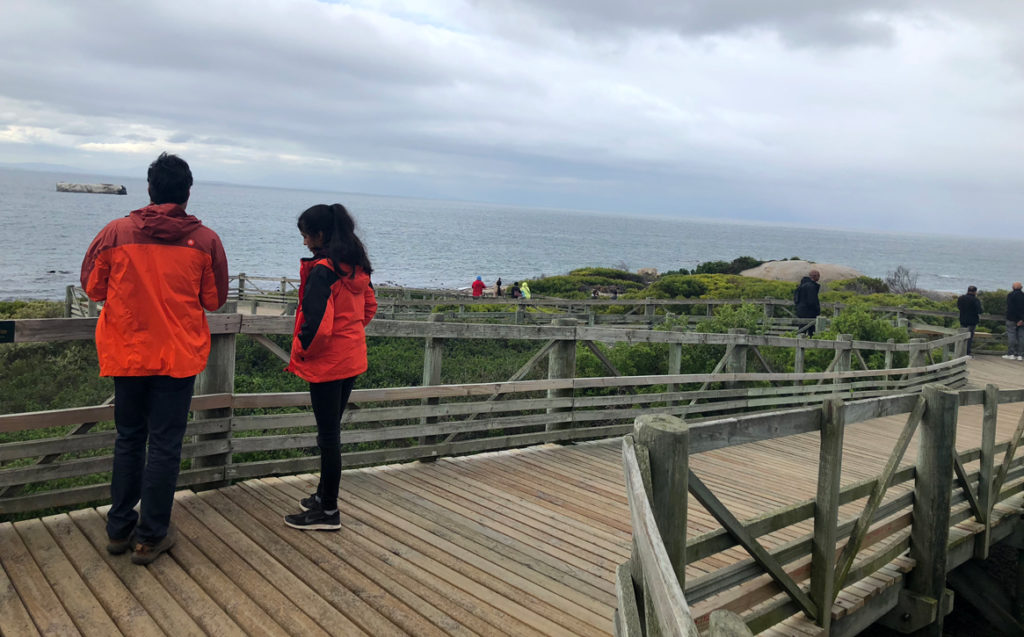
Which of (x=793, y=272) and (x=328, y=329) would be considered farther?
(x=793, y=272)

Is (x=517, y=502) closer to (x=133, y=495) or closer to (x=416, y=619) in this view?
(x=416, y=619)

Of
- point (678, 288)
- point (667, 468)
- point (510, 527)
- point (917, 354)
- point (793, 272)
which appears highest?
point (793, 272)

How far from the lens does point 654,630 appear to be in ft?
7.56

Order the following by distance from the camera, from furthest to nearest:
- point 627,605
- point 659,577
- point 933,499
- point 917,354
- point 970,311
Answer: point 970,311 → point 917,354 → point 933,499 → point 627,605 → point 659,577

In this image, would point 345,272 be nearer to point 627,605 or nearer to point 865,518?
point 627,605

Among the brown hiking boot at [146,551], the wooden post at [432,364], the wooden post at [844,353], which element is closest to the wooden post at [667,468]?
the brown hiking boot at [146,551]

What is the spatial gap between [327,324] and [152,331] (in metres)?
0.87

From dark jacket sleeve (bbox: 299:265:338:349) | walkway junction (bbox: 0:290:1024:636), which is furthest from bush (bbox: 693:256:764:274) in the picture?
dark jacket sleeve (bbox: 299:265:338:349)

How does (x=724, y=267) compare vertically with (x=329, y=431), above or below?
above

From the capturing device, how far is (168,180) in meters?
3.80

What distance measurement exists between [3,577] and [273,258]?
→ 7502cm

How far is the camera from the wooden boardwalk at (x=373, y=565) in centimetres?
338

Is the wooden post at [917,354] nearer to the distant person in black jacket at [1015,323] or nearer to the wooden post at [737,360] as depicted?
the wooden post at [737,360]

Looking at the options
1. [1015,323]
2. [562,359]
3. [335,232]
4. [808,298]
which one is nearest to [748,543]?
[335,232]
